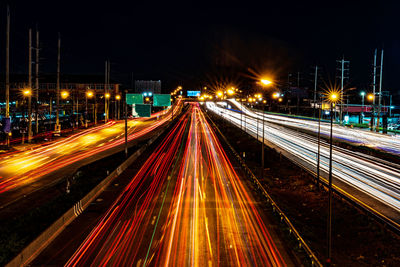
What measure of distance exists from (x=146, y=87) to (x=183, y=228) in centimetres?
11669

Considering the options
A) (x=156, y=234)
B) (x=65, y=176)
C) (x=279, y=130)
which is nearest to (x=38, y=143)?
(x=65, y=176)

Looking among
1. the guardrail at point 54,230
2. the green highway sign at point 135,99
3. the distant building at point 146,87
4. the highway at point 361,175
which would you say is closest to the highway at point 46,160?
the guardrail at point 54,230

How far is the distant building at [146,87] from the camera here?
421 ft

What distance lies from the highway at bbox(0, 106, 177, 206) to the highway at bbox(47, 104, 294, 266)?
21.8 feet

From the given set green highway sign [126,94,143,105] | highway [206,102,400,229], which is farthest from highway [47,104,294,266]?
green highway sign [126,94,143,105]

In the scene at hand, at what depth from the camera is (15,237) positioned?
1416 centimetres

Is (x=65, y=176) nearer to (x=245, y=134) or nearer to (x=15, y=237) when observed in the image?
(x=15, y=237)

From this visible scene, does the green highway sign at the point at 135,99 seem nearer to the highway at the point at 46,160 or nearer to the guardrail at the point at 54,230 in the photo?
the highway at the point at 46,160

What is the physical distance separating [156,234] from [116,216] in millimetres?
3540

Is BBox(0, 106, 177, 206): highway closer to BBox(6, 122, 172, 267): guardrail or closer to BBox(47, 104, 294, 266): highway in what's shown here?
BBox(6, 122, 172, 267): guardrail

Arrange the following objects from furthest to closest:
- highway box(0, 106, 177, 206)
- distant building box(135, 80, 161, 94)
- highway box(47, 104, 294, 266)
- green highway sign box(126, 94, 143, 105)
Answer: distant building box(135, 80, 161, 94) < green highway sign box(126, 94, 143, 105) < highway box(0, 106, 177, 206) < highway box(47, 104, 294, 266)

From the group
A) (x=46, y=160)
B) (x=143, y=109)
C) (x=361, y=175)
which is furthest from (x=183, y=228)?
(x=143, y=109)

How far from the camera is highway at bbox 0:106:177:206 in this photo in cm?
2322

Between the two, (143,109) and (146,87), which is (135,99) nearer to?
(143,109)
